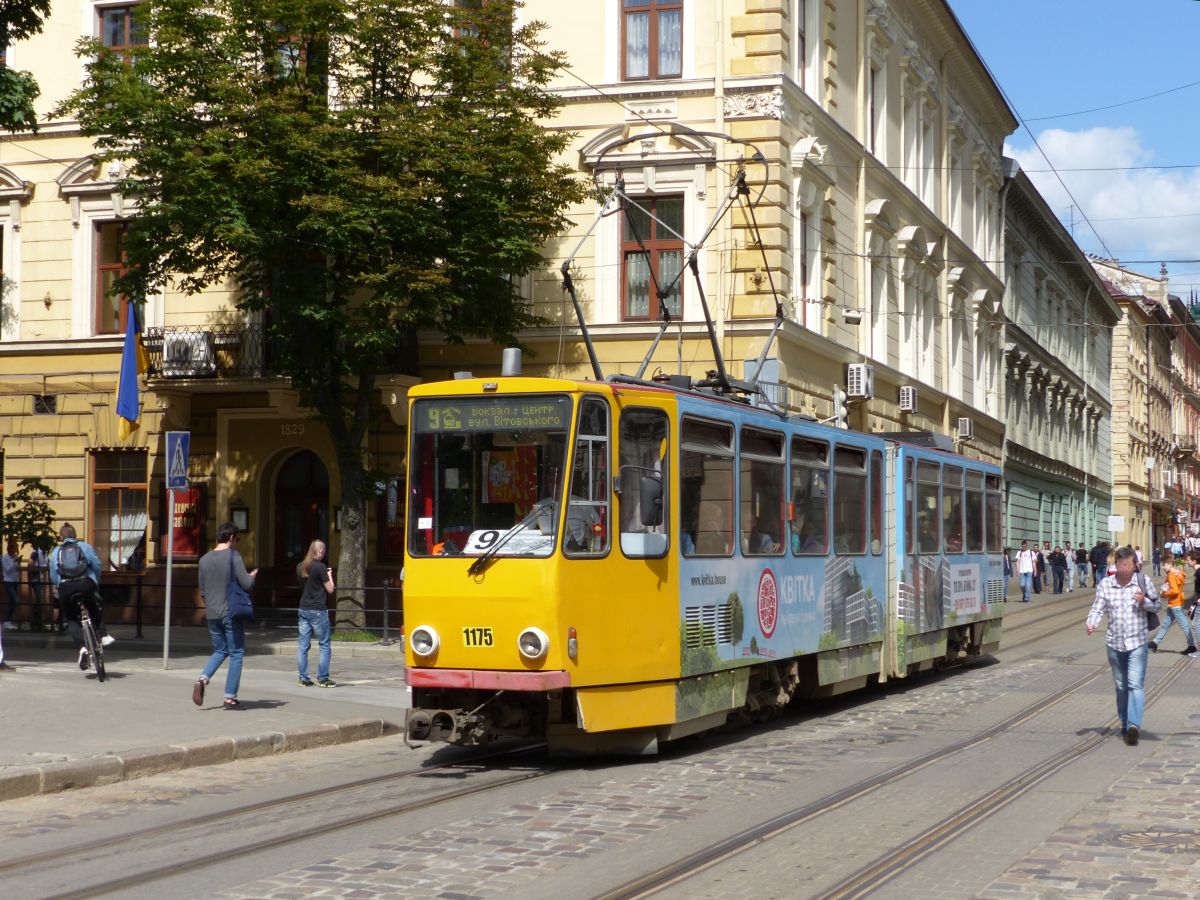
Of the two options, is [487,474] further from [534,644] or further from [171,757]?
[171,757]

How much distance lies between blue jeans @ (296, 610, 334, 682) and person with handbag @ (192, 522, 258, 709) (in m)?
2.27

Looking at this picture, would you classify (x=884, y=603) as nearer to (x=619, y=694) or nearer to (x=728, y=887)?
(x=619, y=694)

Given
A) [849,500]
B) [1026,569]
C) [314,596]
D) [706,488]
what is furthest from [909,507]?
[1026,569]

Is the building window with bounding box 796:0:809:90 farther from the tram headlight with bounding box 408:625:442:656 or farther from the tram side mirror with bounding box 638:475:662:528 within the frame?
the tram headlight with bounding box 408:625:442:656

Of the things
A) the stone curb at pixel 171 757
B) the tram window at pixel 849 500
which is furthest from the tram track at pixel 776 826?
the stone curb at pixel 171 757

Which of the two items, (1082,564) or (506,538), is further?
(1082,564)

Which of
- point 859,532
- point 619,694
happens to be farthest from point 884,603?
point 619,694

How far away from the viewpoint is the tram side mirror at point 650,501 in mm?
12227

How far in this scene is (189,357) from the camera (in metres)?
28.6

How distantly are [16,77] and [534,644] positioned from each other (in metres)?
12.8

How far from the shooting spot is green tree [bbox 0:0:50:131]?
66.6 ft

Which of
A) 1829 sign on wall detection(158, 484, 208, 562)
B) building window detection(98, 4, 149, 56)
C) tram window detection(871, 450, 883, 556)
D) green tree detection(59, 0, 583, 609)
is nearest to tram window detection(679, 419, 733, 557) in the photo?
tram window detection(871, 450, 883, 556)

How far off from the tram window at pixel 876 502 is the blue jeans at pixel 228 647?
22.8ft

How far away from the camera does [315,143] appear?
75.7ft
